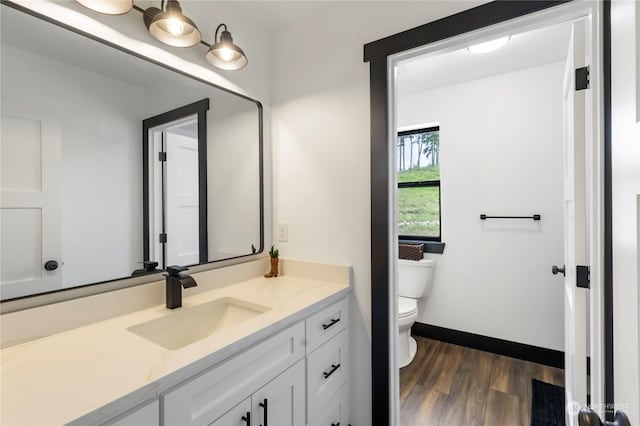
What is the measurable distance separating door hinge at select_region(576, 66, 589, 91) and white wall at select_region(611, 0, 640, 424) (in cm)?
69

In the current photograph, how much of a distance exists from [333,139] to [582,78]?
106 cm

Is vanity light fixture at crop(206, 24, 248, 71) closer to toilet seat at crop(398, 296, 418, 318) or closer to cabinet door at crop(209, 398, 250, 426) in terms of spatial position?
cabinet door at crop(209, 398, 250, 426)

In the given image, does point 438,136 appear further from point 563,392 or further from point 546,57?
point 563,392

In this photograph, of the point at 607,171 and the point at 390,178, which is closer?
the point at 607,171

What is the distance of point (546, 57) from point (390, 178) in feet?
5.91

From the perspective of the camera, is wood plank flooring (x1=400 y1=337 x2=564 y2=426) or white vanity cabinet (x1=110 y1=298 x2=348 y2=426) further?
wood plank flooring (x1=400 y1=337 x2=564 y2=426)

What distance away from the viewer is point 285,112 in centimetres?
177

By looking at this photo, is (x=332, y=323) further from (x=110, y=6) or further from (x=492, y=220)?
(x=492, y=220)

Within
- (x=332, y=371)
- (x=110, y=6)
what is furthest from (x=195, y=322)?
(x=110, y=6)

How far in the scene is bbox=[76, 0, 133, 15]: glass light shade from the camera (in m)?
1.00

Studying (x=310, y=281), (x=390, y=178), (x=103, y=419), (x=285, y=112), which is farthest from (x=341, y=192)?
(x=103, y=419)

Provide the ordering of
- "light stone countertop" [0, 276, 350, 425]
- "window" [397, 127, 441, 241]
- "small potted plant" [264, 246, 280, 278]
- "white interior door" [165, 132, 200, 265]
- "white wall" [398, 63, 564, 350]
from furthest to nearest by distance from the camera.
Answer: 1. "window" [397, 127, 441, 241]
2. "white wall" [398, 63, 564, 350]
3. "small potted plant" [264, 246, 280, 278]
4. "white interior door" [165, 132, 200, 265]
5. "light stone countertop" [0, 276, 350, 425]

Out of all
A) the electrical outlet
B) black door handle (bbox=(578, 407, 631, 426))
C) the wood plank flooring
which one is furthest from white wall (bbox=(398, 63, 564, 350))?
black door handle (bbox=(578, 407, 631, 426))

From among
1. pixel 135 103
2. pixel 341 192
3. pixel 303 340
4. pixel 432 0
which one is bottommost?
pixel 303 340
